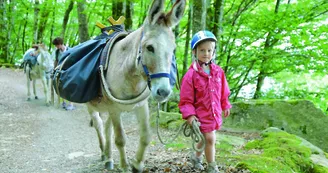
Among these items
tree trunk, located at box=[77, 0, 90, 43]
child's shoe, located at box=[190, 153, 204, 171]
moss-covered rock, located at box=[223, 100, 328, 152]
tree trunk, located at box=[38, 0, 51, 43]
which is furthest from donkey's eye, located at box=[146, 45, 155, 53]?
tree trunk, located at box=[38, 0, 51, 43]

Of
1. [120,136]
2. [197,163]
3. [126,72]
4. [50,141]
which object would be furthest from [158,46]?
[50,141]

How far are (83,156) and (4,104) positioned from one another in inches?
279

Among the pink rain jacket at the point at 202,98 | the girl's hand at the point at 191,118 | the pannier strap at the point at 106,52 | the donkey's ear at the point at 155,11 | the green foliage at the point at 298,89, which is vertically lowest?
the green foliage at the point at 298,89

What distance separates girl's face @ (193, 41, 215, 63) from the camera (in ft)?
11.6

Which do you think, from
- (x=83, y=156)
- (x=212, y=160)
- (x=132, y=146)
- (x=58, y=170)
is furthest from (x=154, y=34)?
(x=132, y=146)

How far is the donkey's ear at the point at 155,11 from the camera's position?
2.89 m

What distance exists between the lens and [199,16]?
25.8 ft

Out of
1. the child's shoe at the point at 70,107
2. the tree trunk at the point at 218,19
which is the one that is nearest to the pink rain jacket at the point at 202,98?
the tree trunk at the point at 218,19

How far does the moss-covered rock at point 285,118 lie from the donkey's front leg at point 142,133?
446 cm

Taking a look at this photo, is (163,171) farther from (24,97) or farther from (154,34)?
(24,97)

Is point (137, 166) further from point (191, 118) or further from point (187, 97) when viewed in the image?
point (187, 97)

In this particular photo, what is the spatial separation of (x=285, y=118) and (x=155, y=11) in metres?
6.09

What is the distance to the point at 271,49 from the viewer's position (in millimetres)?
9953

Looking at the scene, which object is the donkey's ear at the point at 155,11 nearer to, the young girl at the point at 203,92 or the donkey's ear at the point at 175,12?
the donkey's ear at the point at 175,12
